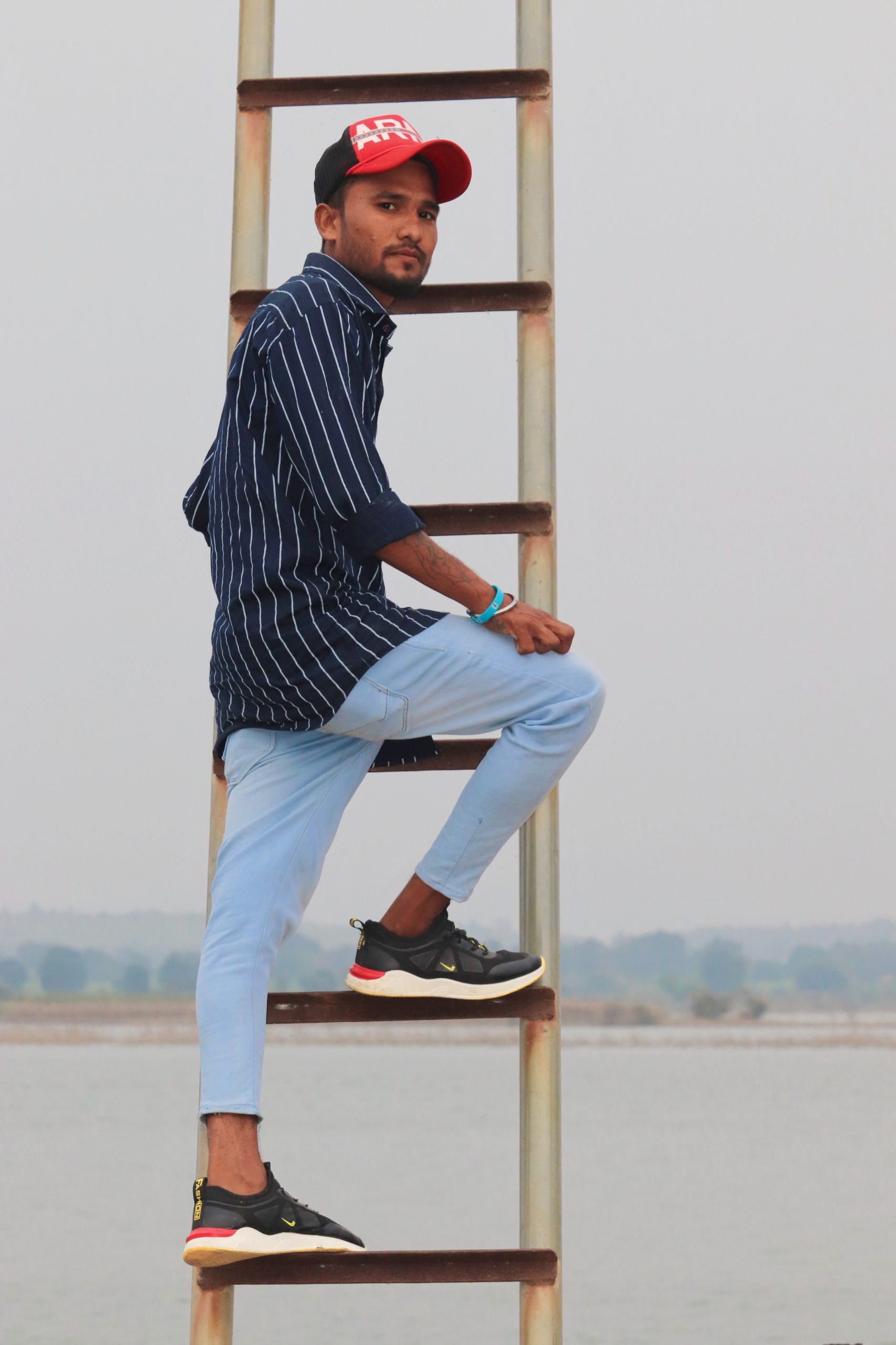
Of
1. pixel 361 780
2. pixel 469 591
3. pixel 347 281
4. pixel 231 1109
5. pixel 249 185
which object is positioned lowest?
pixel 231 1109

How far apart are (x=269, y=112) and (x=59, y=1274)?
64.2 ft

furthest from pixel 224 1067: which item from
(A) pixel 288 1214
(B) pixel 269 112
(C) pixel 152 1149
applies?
(C) pixel 152 1149

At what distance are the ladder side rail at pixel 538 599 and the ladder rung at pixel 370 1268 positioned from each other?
0.13 metres

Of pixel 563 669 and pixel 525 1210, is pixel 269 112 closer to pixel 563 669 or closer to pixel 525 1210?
pixel 563 669

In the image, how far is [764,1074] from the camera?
50.2 m

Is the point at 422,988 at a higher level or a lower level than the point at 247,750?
lower

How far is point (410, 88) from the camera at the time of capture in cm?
294

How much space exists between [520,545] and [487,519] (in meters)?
0.08

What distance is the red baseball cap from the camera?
244cm

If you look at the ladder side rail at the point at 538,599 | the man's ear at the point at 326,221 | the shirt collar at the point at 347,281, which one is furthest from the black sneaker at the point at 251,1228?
the man's ear at the point at 326,221

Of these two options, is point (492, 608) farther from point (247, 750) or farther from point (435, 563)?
point (247, 750)

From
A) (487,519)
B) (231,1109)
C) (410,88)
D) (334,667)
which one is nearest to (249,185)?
(410,88)

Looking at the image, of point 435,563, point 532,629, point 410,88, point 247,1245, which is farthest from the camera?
point 410,88

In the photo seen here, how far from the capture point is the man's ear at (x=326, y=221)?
8.28 ft
